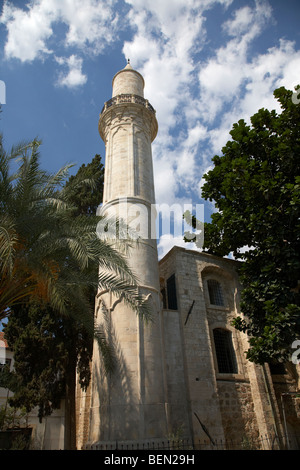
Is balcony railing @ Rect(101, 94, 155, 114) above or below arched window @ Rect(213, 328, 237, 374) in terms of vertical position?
above

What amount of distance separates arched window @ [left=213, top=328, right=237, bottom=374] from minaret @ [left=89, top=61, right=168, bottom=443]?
4.21 metres

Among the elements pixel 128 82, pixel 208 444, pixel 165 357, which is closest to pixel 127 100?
pixel 128 82

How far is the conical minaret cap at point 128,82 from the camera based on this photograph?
17.2 metres

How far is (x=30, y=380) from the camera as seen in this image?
11.5m

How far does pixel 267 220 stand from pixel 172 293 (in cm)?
563

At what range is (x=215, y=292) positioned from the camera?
51.6ft

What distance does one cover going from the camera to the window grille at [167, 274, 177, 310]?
14.1 metres

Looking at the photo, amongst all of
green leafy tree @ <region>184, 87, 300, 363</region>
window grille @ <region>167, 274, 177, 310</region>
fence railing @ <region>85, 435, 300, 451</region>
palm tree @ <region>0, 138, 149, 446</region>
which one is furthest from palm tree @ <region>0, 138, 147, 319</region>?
window grille @ <region>167, 274, 177, 310</region>

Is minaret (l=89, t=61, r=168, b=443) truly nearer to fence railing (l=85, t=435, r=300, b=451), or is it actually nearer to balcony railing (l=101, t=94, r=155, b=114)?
balcony railing (l=101, t=94, r=155, b=114)

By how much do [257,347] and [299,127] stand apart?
7577 mm

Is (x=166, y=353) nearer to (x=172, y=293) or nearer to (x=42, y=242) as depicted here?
(x=172, y=293)

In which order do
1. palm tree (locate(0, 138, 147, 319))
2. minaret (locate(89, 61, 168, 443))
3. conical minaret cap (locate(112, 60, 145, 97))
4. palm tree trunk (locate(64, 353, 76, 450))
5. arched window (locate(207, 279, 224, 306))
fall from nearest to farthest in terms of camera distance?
palm tree (locate(0, 138, 147, 319)) → minaret (locate(89, 61, 168, 443)) → palm tree trunk (locate(64, 353, 76, 450)) → arched window (locate(207, 279, 224, 306)) → conical minaret cap (locate(112, 60, 145, 97))

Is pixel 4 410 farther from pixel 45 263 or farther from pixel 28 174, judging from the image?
pixel 28 174

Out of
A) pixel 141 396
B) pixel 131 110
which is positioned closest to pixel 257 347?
pixel 141 396
